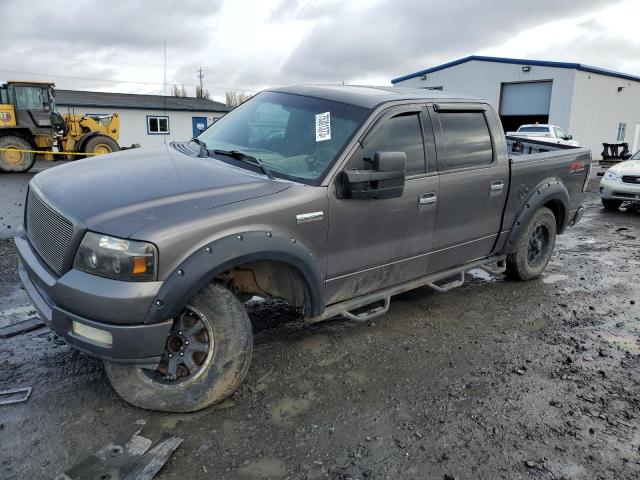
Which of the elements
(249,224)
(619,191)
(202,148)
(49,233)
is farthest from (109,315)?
(619,191)

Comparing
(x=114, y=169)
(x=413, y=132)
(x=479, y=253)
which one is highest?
(x=413, y=132)

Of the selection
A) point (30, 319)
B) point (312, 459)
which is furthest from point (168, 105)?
point (312, 459)

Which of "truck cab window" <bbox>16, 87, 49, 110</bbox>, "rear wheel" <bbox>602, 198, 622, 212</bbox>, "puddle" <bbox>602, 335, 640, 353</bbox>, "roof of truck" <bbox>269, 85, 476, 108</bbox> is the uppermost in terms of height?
"truck cab window" <bbox>16, 87, 49, 110</bbox>

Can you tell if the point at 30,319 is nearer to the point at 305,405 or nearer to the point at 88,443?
the point at 88,443

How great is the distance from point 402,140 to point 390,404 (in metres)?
1.96

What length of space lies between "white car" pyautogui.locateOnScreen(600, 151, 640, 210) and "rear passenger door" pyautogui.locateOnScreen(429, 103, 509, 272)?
23.4 ft

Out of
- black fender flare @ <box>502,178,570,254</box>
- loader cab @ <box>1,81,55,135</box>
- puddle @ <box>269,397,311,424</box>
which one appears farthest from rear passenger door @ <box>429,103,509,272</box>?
loader cab @ <box>1,81,55,135</box>

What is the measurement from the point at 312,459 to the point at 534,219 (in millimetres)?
3786

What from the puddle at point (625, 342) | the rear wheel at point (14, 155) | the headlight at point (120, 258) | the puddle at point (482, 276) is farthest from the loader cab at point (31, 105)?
the puddle at point (625, 342)

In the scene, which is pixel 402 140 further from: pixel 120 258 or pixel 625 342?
pixel 625 342

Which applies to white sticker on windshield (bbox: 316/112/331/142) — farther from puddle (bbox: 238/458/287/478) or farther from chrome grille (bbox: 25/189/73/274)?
puddle (bbox: 238/458/287/478)

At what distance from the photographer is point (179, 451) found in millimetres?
2697

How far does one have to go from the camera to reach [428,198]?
13.0 ft

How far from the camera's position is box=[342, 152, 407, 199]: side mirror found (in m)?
3.31
